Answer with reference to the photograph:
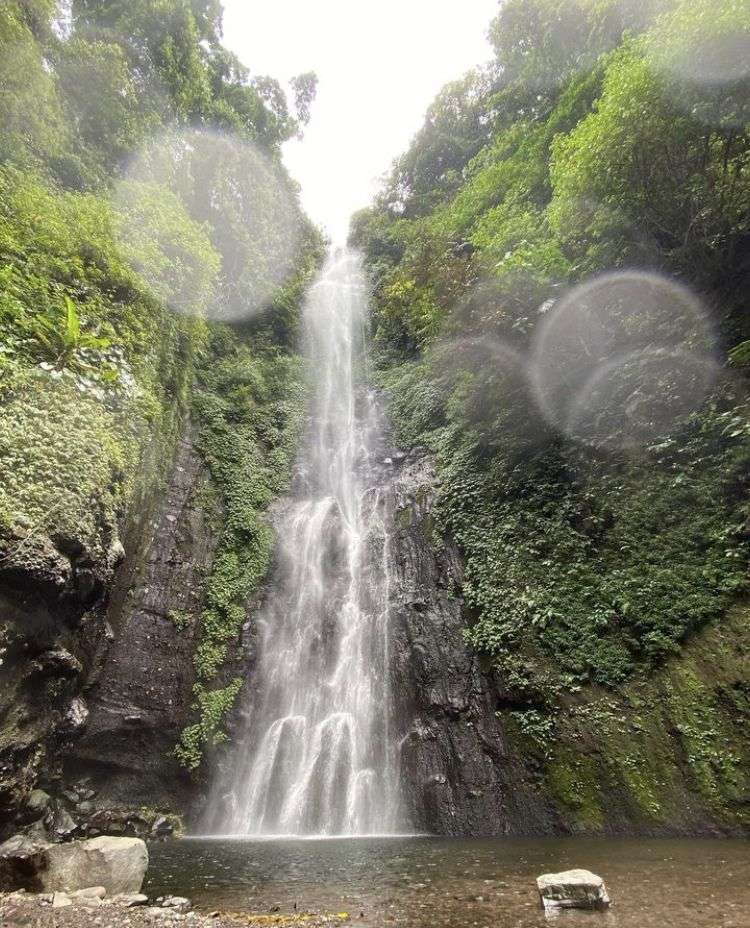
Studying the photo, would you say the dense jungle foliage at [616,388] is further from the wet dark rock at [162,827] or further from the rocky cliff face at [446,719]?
the wet dark rock at [162,827]

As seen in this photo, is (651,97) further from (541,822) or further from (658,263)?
(541,822)

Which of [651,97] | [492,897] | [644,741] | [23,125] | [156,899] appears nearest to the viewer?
[492,897]

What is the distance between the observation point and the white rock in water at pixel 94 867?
461 cm

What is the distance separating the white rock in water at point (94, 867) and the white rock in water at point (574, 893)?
146 inches

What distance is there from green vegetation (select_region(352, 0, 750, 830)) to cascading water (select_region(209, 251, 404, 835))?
225cm

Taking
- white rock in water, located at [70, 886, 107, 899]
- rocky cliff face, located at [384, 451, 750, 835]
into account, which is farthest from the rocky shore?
rocky cliff face, located at [384, 451, 750, 835]

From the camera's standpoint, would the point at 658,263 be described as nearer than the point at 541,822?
No

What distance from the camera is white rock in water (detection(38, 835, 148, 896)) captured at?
4609mm

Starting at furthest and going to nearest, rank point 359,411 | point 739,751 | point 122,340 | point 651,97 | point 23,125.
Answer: point 359,411 → point 23,125 → point 122,340 → point 651,97 → point 739,751

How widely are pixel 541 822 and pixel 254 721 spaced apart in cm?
538

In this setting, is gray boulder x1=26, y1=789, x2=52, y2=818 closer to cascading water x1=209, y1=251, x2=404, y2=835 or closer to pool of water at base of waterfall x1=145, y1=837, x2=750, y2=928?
pool of water at base of waterfall x1=145, y1=837, x2=750, y2=928

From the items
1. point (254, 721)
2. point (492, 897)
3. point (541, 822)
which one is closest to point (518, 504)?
point (541, 822)

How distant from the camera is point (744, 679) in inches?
282

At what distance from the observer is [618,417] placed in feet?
35.1
